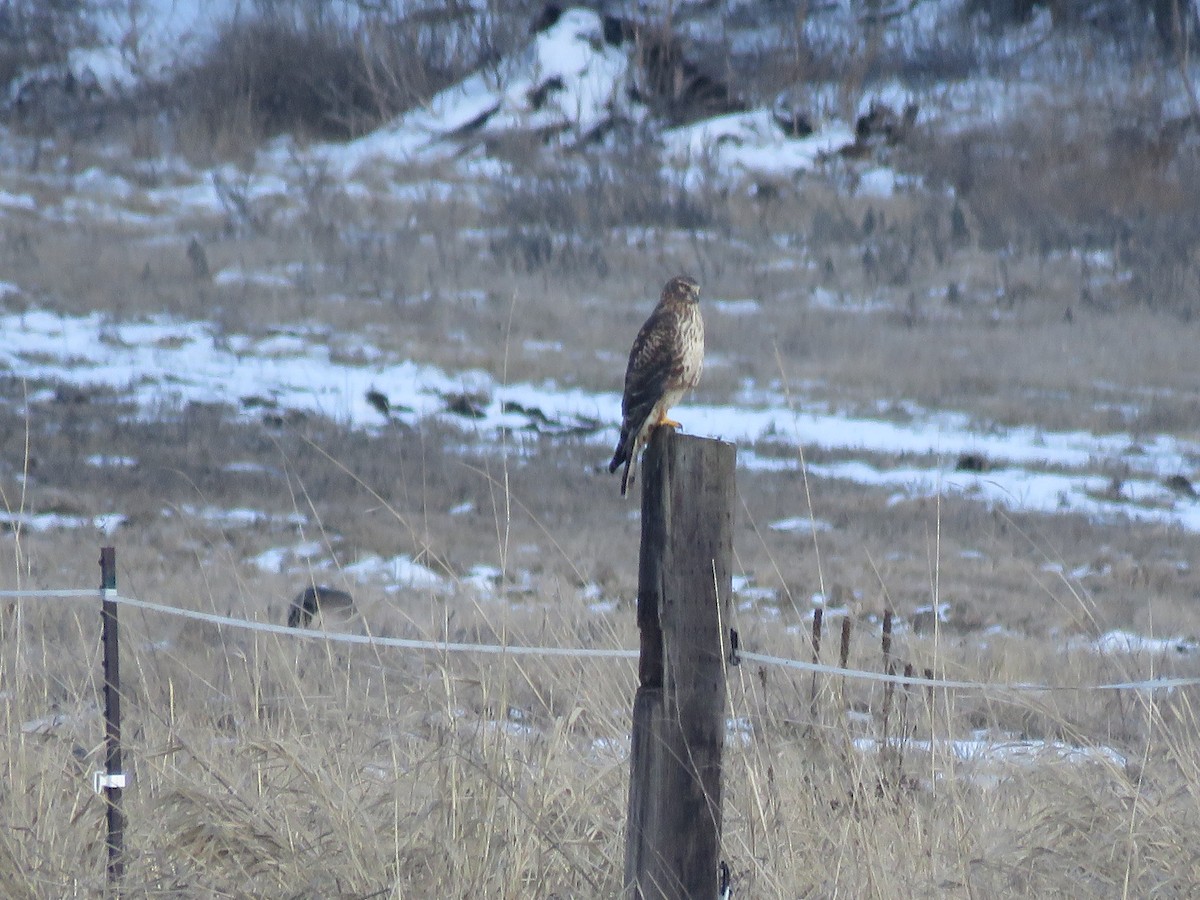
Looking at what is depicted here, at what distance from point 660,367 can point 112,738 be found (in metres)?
1.83

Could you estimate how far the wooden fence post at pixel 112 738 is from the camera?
2840 mm

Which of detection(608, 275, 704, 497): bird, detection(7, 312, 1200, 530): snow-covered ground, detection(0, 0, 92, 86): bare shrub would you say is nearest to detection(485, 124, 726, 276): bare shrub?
detection(7, 312, 1200, 530): snow-covered ground

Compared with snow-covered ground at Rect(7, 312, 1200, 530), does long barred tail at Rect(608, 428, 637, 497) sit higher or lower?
higher

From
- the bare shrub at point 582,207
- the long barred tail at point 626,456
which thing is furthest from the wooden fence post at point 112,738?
the bare shrub at point 582,207

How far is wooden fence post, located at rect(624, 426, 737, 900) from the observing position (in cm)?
242

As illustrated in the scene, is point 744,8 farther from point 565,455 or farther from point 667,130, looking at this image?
point 565,455

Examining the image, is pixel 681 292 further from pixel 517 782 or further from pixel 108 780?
pixel 108 780

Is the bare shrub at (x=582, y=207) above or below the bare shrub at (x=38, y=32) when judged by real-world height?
below

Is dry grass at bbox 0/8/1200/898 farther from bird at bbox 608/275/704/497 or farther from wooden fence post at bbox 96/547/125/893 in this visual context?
bird at bbox 608/275/704/497

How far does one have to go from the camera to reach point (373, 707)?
3.99 m

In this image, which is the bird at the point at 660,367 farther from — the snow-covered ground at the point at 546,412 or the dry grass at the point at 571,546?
the snow-covered ground at the point at 546,412

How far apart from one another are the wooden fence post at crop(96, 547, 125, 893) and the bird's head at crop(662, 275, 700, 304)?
72.6 inches

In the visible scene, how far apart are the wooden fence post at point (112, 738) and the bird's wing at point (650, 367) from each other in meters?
1.56

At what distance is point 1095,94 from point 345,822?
978 inches
